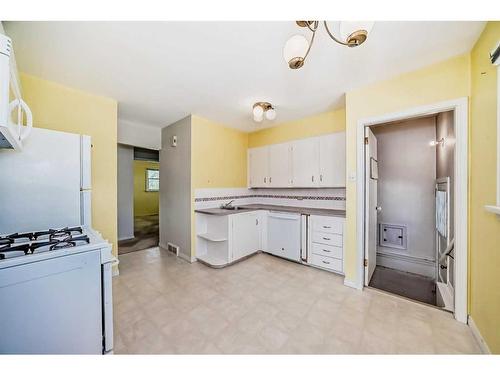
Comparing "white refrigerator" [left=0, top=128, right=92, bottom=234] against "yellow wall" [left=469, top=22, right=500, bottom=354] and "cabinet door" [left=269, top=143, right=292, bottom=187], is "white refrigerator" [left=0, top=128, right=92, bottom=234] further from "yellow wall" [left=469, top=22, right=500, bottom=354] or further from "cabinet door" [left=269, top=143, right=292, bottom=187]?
"yellow wall" [left=469, top=22, right=500, bottom=354]

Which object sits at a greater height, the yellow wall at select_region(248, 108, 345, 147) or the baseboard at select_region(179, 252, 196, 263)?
the yellow wall at select_region(248, 108, 345, 147)

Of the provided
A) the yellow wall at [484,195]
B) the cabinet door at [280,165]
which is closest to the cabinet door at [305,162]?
the cabinet door at [280,165]

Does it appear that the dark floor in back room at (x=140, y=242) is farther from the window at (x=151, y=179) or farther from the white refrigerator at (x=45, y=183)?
the window at (x=151, y=179)

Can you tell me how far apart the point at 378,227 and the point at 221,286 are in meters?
2.57

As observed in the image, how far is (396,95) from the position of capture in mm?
1948

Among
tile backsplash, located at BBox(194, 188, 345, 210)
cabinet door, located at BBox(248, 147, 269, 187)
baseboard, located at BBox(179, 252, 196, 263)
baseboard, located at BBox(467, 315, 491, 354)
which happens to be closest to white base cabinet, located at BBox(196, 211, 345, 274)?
baseboard, located at BBox(179, 252, 196, 263)

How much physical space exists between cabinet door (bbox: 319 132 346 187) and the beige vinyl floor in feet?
4.37

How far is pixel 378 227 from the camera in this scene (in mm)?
3039

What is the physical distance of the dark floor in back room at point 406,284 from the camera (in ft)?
6.98

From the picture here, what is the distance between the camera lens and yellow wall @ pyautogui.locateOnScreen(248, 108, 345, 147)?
291 cm

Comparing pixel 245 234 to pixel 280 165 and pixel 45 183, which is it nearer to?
pixel 280 165

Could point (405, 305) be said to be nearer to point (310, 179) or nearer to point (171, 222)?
point (310, 179)

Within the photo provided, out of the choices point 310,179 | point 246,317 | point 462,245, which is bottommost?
point 246,317
